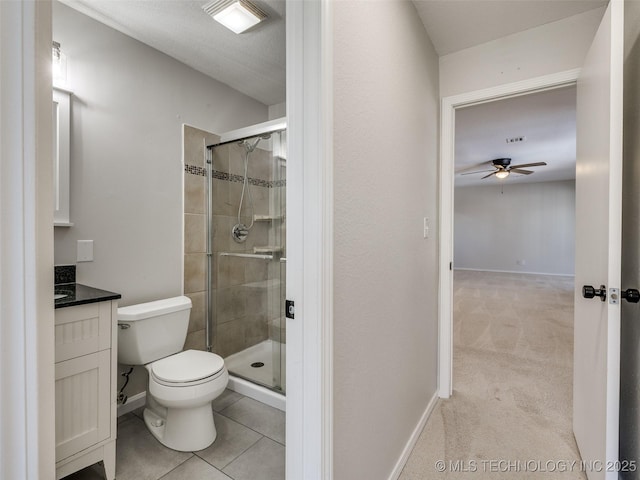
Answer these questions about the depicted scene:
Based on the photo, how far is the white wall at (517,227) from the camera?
802 cm

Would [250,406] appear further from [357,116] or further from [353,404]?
[357,116]

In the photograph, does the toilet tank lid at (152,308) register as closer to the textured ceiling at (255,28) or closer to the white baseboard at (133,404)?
the white baseboard at (133,404)

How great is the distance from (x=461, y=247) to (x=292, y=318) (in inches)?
376

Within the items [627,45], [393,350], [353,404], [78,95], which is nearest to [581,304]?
[393,350]

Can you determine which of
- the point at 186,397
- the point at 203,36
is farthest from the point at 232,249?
the point at 203,36

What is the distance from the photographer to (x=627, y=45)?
1453 millimetres

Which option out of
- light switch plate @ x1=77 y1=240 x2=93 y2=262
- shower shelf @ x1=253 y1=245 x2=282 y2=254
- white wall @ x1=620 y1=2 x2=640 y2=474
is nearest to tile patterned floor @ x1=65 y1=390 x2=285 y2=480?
light switch plate @ x1=77 y1=240 x2=93 y2=262

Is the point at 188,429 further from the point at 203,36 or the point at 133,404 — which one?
the point at 203,36

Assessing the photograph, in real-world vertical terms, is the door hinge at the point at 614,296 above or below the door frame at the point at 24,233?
below

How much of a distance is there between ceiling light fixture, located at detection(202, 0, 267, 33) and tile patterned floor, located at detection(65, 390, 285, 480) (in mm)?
2428

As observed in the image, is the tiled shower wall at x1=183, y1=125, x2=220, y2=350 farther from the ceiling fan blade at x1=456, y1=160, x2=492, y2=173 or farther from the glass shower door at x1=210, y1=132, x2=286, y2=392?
the ceiling fan blade at x1=456, y1=160, x2=492, y2=173

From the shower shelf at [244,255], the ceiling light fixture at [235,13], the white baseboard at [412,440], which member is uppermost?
the ceiling light fixture at [235,13]

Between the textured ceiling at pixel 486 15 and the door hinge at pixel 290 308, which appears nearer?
the door hinge at pixel 290 308

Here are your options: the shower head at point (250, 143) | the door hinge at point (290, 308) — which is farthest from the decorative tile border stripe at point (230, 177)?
the door hinge at point (290, 308)
